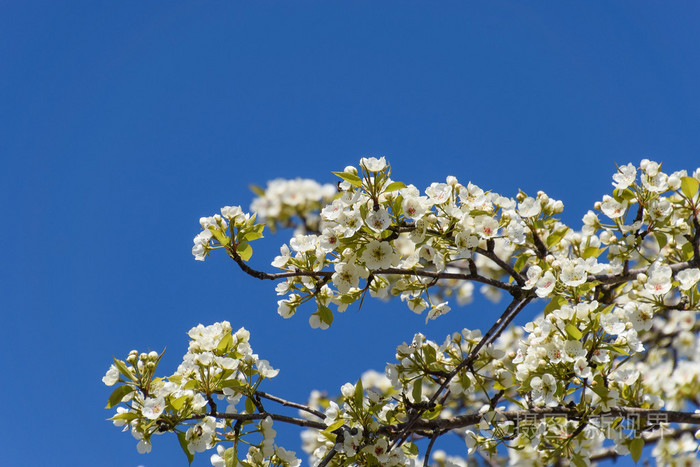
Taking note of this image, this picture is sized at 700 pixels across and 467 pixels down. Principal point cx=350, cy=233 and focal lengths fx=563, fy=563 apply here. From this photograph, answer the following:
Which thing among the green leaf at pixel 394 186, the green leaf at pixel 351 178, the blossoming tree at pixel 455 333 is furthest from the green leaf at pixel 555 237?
the green leaf at pixel 351 178

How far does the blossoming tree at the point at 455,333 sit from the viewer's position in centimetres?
283

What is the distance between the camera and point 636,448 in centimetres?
292

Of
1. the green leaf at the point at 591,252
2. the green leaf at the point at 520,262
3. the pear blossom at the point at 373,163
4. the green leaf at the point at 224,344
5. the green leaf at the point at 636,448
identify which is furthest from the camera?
the green leaf at the point at 520,262

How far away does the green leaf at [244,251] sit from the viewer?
3.10 metres

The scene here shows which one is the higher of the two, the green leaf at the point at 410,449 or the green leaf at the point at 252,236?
the green leaf at the point at 252,236

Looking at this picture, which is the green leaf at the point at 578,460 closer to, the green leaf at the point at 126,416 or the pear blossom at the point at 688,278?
the pear blossom at the point at 688,278

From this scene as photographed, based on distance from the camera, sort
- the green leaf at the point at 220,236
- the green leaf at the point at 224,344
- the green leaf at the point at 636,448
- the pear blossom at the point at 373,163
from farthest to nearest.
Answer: the green leaf at the point at 224,344, the green leaf at the point at 220,236, the green leaf at the point at 636,448, the pear blossom at the point at 373,163

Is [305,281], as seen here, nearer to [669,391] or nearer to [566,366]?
[566,366]

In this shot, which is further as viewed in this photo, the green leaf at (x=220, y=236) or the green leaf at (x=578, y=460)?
the green leaf at (x=578, y=460)

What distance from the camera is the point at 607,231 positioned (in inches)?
136

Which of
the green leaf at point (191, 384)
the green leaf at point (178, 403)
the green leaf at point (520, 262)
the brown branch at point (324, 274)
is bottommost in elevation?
the green leaf at point (178, 403)

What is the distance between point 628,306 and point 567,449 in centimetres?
93

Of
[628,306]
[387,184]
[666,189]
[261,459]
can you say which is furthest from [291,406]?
[666,189]

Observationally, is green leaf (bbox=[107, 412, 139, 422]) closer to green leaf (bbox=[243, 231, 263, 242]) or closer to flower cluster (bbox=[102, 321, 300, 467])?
flower cluster (bbox=[102, 321, 300, 467])
